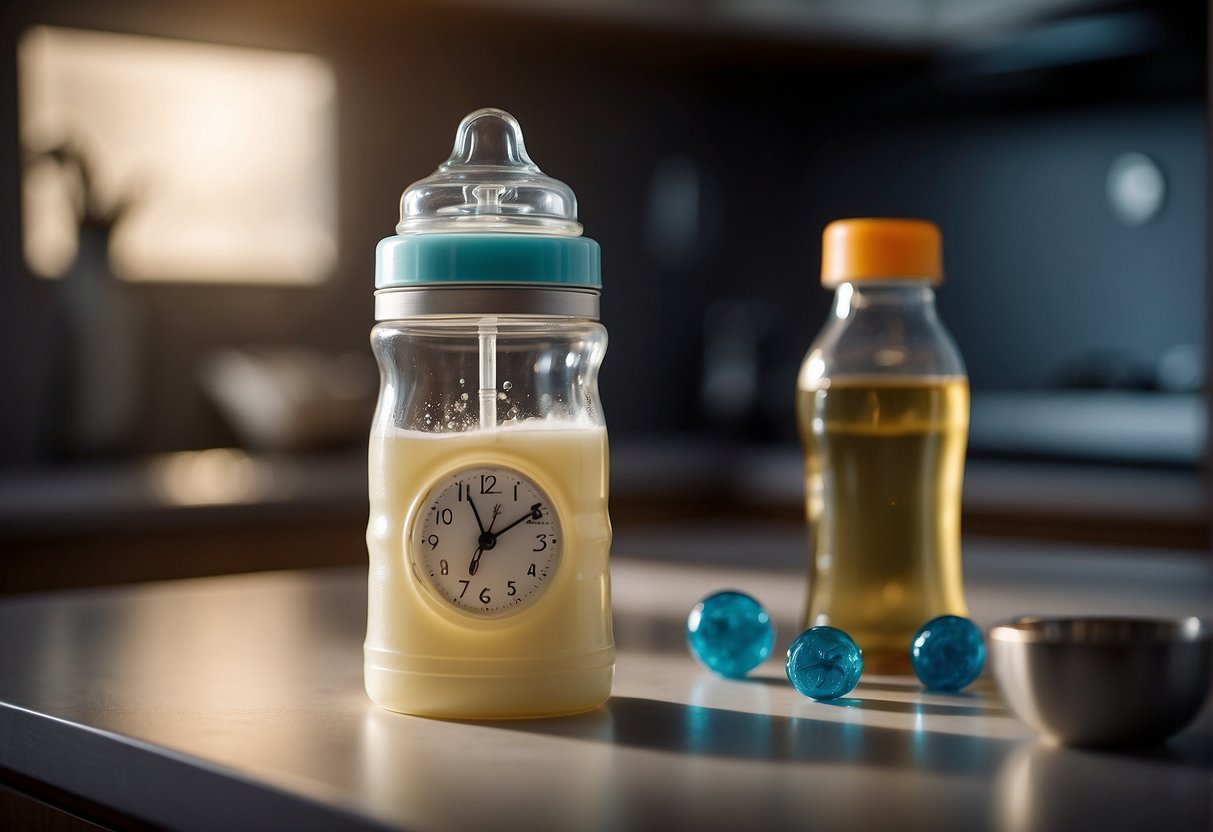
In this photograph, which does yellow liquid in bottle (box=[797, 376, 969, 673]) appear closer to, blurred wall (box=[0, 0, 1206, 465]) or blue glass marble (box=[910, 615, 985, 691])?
blue glass marble (box=[910, 615, 985, 691])

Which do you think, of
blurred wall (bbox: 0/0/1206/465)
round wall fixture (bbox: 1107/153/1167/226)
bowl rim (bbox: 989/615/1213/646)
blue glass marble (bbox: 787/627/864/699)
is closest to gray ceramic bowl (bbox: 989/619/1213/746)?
bowl rim (bbox: 989/615/1213/646)

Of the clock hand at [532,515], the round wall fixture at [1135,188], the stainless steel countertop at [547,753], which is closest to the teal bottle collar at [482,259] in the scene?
the clock hand at [532,515]

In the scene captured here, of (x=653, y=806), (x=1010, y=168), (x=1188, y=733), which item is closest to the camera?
(x=653, y=806)

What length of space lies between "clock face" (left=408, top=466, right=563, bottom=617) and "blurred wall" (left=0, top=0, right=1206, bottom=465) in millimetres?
2333

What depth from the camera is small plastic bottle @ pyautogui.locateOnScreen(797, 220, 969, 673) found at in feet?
2.79

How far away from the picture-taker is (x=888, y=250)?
2.79 feet

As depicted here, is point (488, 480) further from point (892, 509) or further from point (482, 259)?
point (892, 509)

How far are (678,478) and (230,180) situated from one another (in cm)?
113

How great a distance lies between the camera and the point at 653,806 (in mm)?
538

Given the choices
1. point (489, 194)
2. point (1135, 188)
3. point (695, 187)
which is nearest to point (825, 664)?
point (489, 194)

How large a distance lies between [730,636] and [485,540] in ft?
0.59

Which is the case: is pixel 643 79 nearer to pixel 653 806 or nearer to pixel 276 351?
pixel 276 351

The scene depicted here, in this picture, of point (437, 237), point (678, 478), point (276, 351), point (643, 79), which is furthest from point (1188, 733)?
point (643, 79)

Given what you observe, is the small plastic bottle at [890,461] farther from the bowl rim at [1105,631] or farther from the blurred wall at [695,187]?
the blurred wall at [695,187]
